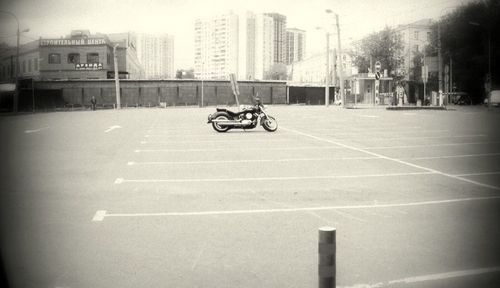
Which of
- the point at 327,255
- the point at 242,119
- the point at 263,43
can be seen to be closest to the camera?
the point at 327,255

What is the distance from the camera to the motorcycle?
1588 centimetres

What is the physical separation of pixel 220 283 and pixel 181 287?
244mm

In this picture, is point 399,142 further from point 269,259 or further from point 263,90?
point 263,90

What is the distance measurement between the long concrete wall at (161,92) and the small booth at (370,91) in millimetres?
8945

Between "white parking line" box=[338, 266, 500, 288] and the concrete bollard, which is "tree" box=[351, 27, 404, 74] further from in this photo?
the concrete bollard

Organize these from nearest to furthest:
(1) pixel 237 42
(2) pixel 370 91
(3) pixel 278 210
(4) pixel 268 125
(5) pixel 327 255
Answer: (5) pixel 327 255
(1) pixel 237 42
(3) pixel 278 210
(4) pixel 268 125
(2) pixel 370 91

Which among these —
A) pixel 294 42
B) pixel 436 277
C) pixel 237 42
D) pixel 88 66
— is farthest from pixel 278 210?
pixel 88 66

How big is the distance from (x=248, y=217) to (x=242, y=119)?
11.1 meters

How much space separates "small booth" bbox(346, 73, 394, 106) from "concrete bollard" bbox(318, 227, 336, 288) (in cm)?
3670

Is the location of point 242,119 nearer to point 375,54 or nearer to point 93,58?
point 93,58

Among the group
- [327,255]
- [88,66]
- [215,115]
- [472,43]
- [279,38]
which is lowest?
[327,255]

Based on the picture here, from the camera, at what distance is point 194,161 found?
9.50 m

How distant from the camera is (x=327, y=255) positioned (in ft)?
7.04

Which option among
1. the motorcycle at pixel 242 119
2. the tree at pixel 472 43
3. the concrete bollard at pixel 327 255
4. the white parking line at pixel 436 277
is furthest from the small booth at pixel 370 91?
the concrete bollard at pixel 327 255
